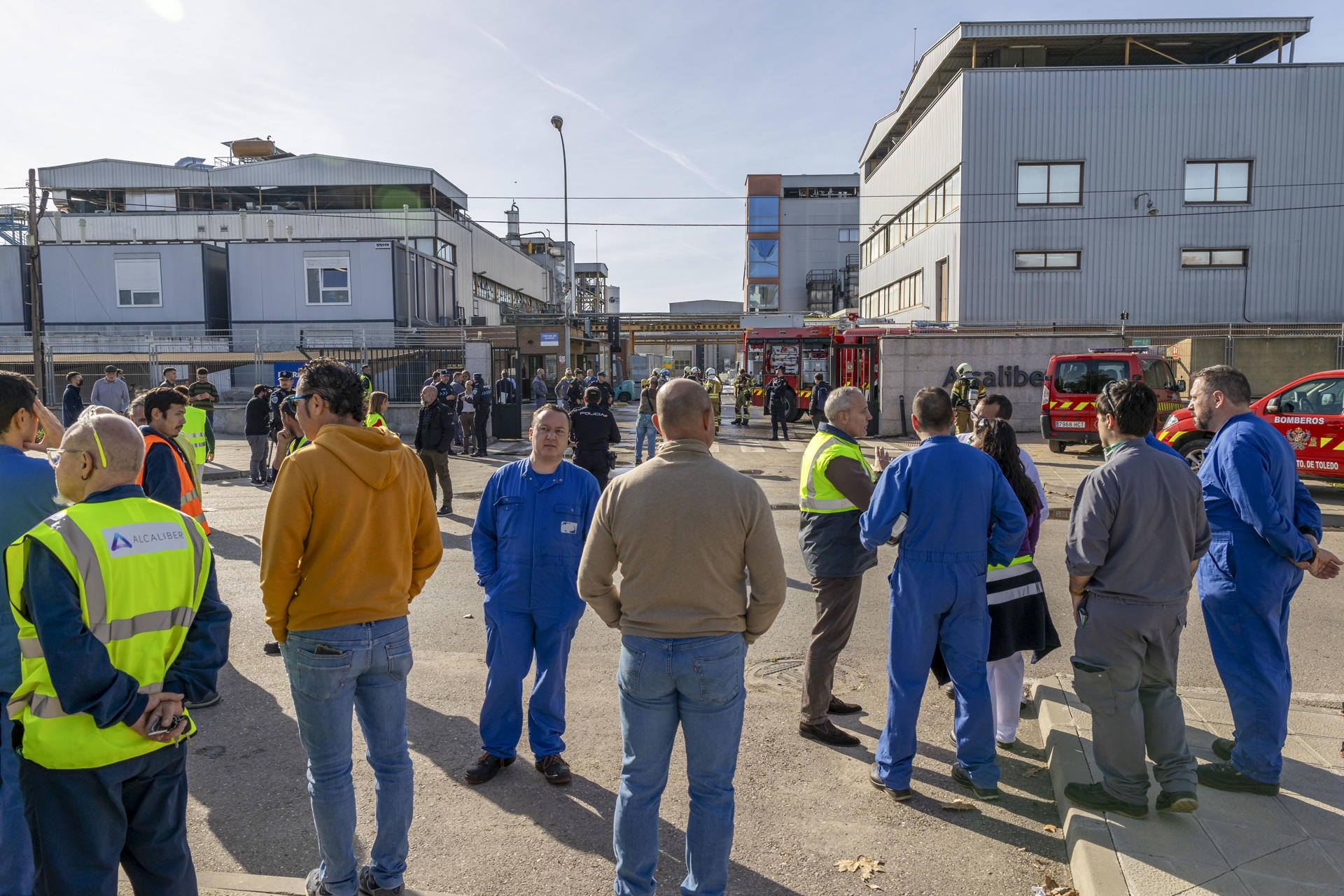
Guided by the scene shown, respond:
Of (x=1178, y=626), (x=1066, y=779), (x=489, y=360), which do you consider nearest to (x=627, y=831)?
(x=1066, y=779)

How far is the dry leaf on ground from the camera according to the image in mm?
3604

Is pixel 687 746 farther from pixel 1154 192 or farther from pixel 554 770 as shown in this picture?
pixel 1154 192

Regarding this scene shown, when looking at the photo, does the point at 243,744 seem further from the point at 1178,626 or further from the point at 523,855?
the point at 1178,626

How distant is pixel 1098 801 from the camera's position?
12.5 ft

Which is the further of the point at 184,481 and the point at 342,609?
the point at 184,481

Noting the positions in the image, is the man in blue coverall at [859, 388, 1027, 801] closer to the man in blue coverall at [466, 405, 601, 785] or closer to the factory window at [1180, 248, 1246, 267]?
the man in blue coverall at [466, 405, 601, 785]

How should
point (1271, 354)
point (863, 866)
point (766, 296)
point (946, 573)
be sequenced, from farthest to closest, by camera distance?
point (766, 296) < point (1271, 354) < point (946, 573) < point (863, 866)

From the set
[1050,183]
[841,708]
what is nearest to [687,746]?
[841,708]

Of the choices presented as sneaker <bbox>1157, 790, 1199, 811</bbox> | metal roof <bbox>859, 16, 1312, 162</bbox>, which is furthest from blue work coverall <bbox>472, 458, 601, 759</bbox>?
metal roof <bbox>859, 16, 1312, 162</bbox>

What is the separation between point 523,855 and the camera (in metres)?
3.72

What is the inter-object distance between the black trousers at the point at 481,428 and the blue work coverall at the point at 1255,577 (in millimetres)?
16407

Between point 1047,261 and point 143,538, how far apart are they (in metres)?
30.1

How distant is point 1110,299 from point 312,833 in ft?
99.0

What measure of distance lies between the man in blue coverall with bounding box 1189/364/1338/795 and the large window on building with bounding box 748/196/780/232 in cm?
6165
